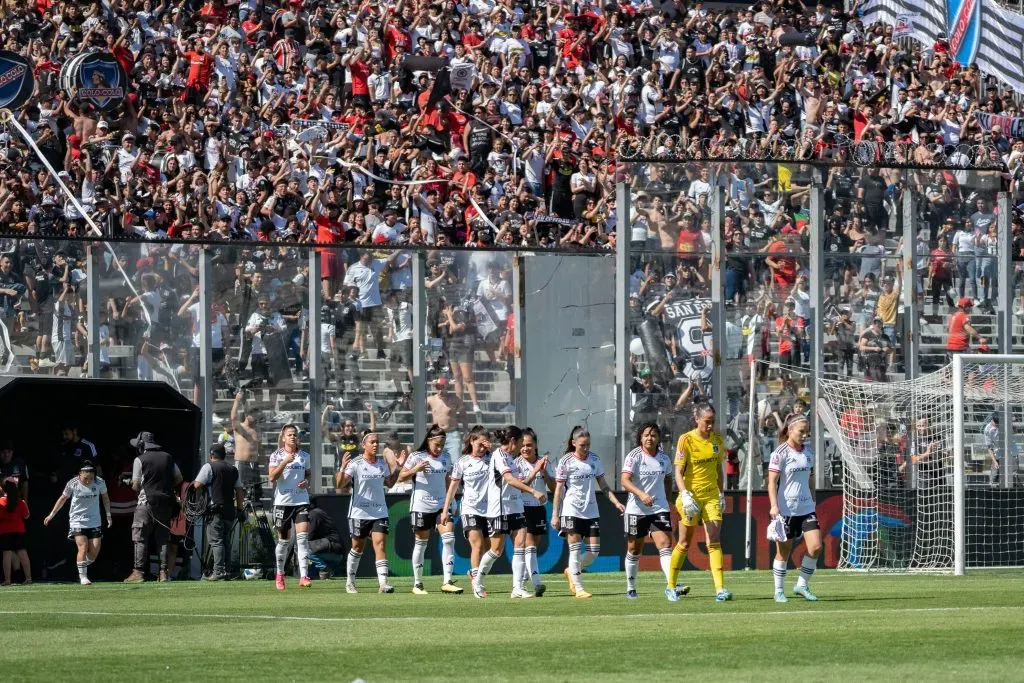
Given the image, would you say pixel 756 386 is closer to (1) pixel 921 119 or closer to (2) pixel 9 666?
(1) pixel 921 119

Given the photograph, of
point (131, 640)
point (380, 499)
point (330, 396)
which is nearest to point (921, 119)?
point (330, 396)

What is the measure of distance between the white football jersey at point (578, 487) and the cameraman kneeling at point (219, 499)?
20.9 feet

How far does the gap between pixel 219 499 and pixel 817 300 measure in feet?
33.2

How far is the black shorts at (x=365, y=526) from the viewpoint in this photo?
22391mm

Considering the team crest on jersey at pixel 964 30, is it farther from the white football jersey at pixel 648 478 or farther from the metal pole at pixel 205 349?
the white football jersey at pixel 648 478

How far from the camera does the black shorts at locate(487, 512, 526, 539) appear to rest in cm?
2088

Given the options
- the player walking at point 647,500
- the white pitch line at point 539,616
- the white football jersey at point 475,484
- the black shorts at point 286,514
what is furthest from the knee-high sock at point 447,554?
the white pitch line at point 539,616

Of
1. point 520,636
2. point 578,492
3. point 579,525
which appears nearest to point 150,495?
point 579,525

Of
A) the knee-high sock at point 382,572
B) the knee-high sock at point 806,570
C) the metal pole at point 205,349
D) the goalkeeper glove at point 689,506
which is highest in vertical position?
the metal pole at point 205,349

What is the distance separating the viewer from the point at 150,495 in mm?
25297

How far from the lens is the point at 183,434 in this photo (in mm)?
26344

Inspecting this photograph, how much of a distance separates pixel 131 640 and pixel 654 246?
49.8ft

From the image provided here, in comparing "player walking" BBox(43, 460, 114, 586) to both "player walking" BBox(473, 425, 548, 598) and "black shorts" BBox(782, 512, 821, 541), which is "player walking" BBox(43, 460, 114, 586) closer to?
"player walking" BBox(473, 425, 548, 598)

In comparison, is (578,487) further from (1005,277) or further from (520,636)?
(1005,277)
